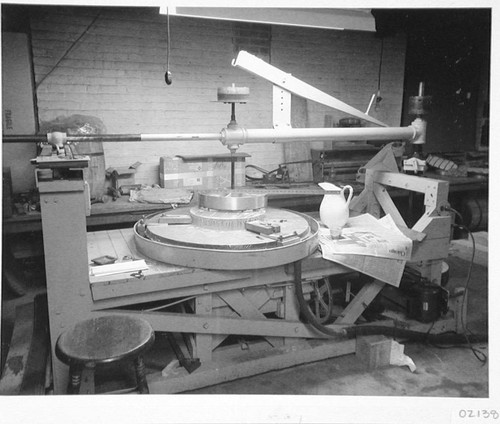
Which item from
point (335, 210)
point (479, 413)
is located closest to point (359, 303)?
point (335, 210)

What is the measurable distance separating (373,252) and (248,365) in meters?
0.87

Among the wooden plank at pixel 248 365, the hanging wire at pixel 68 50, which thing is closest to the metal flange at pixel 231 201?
the wooden plank at pixel 248 365

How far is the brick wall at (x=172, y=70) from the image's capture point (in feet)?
13.0

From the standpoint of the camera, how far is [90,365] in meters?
1.56

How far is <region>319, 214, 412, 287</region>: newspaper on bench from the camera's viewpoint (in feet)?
7.61

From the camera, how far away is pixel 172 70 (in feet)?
14.4

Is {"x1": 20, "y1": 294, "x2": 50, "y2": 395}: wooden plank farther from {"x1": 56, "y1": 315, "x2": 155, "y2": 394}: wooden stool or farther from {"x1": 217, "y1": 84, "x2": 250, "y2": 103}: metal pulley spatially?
{"x1": 217, "y1": 84, "x2": 250, "y2": 103}: metal pulley

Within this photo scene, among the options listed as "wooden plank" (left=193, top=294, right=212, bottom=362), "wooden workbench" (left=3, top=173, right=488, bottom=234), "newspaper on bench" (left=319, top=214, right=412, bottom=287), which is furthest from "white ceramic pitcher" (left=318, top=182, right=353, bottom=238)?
"wooden workbench" (left=3, top=173, right=488, bottom=234)

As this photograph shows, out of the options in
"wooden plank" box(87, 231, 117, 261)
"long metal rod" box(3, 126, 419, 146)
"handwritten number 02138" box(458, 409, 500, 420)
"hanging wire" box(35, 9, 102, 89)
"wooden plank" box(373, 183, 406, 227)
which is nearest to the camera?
"handwritten number 02138" box(458, 409, 500, 420)

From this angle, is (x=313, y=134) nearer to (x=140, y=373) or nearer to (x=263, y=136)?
(x=263, y=136)

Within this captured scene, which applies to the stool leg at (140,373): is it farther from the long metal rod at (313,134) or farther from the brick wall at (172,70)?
the brick wall at (172,70)

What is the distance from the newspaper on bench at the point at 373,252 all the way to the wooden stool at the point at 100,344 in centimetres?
103

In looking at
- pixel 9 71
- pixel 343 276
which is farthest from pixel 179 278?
pixel 9 71

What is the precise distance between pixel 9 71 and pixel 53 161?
2.40 m
